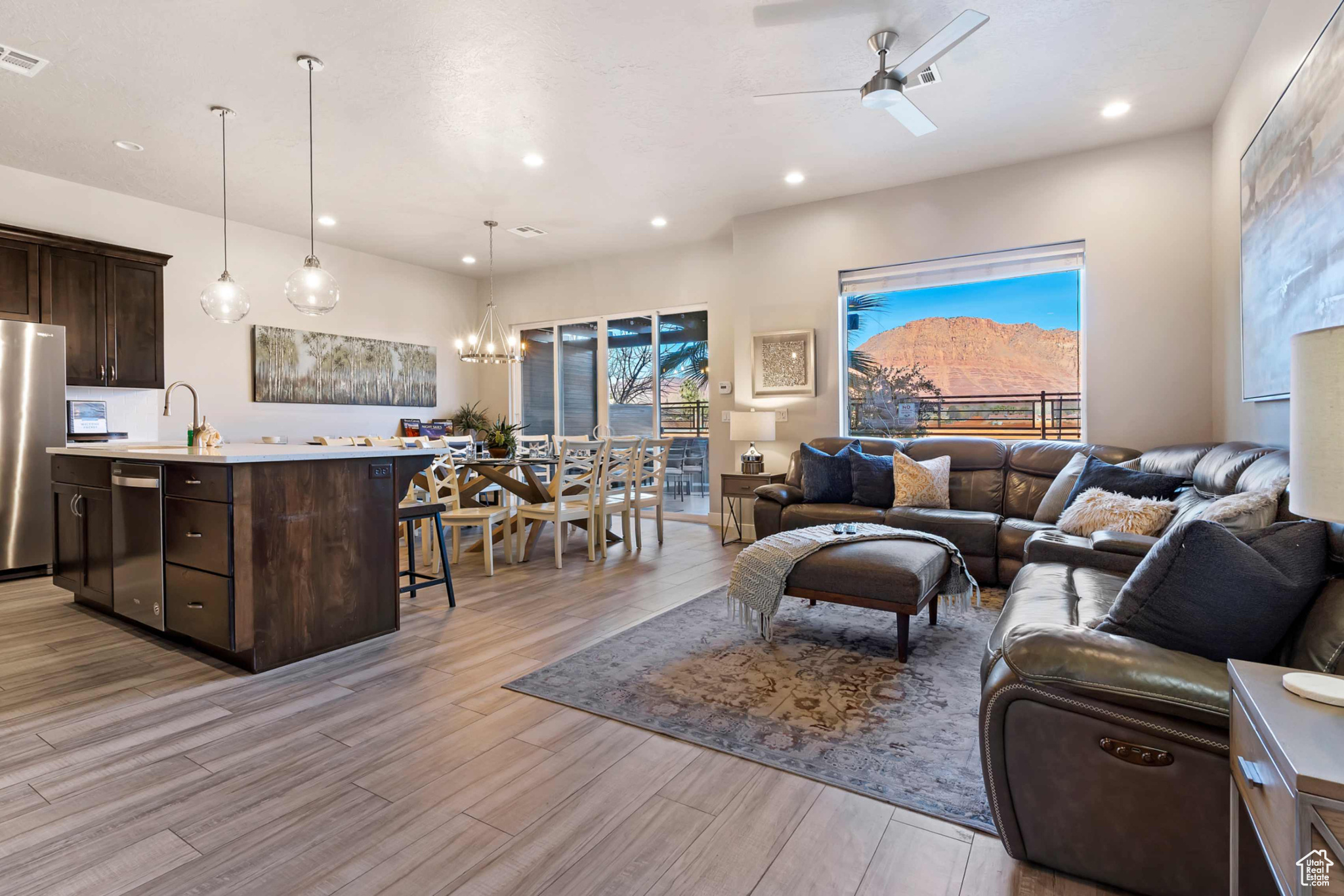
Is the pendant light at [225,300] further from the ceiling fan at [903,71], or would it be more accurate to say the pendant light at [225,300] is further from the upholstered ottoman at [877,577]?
the upholstered ottoman at [877,577]

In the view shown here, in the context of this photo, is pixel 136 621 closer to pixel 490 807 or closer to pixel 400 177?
pixel 490 807

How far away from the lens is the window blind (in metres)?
4.84

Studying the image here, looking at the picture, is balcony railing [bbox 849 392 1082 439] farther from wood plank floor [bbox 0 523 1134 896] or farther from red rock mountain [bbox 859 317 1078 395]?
wood plank floor [bbox 0 523 1134 896]

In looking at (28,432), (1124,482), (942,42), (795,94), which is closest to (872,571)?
(1124,482)

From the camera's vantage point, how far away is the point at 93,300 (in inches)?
195

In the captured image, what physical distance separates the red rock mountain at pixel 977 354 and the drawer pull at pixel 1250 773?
556cm

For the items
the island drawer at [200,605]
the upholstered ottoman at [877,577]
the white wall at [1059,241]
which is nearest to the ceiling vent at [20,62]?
the island drawer at [200,605]

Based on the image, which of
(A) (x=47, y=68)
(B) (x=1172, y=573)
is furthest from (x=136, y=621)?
(B) (x=1172, y=573)

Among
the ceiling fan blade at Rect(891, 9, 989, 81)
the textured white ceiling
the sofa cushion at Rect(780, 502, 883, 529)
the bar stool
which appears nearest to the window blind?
the textured white ceiling

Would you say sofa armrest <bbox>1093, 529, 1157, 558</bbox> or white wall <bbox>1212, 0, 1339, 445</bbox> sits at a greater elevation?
white wall <bbox>1212, 0, 1339, 445</bbox>

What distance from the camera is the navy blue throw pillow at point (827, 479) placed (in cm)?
496

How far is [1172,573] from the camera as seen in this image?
1.40 m

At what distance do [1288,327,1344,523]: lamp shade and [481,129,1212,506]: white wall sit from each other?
4179 millimetres

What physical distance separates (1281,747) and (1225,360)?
162 inches
